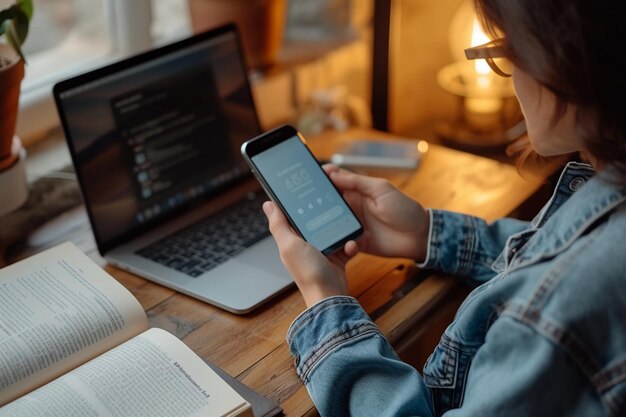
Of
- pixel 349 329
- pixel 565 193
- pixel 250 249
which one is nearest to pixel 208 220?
pixel 250 249

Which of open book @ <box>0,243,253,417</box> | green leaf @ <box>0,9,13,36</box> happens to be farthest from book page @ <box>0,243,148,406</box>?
green leaf @ <box>0,9,13,36</box>

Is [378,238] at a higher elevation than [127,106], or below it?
below

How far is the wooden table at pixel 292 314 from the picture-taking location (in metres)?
0.82

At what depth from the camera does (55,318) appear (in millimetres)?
825

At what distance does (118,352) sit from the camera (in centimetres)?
80

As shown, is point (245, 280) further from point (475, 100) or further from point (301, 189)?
point (475, 100)

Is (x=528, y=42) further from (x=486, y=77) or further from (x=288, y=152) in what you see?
(x=486, y=77)

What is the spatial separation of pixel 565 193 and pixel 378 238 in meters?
0.26

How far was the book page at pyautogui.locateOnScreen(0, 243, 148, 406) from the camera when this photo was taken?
0.77 meters

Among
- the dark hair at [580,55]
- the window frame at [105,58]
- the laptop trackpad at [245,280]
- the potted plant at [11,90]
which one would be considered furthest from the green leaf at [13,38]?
the dark hair at [580,55]

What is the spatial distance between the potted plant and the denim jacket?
50cm

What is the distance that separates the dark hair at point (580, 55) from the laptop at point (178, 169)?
44 centimetres

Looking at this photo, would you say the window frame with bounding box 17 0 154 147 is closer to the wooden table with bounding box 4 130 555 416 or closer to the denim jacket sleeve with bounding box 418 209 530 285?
the wooden table with bounding box 4 130 555 416

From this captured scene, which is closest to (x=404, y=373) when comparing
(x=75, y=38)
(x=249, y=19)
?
(x=249, y=19)
